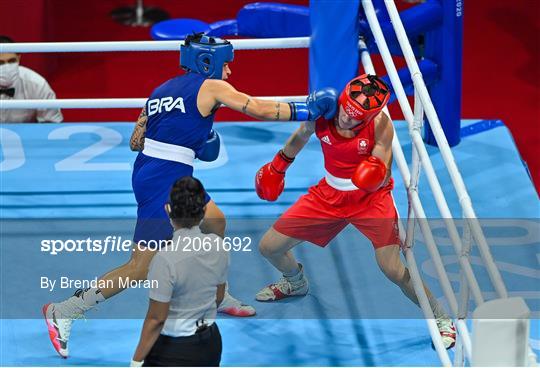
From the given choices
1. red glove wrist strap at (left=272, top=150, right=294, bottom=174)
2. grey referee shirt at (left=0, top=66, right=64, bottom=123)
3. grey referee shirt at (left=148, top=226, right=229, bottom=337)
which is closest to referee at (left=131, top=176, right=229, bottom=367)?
grey referee shirt at (left=148, top=226, right=229, bottom=337)

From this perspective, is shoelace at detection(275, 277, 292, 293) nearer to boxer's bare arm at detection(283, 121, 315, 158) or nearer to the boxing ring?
the boxing ring

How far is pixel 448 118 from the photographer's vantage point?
5676 mm

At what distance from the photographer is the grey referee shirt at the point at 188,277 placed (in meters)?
3.30

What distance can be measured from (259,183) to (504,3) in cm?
438

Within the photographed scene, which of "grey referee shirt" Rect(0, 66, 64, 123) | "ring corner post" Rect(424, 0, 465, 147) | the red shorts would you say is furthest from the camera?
"grey referee shirt" Rect(0, 66, 64, 123)

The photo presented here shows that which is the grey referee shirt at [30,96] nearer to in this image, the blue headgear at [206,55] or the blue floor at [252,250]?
the blue floor at [252,250]

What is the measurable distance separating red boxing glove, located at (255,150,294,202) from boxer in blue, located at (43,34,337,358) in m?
0.23

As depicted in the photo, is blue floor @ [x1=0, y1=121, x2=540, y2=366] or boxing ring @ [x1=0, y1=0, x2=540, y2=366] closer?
boxing ring @ [x1=0, y1=0, x2=540, y2=366]

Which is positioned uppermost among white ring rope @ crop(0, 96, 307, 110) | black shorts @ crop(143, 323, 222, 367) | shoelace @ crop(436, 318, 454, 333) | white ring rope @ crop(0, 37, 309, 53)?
white ring rope @ crop(0, 37, 309, 53)

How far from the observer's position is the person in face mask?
19.3 ft

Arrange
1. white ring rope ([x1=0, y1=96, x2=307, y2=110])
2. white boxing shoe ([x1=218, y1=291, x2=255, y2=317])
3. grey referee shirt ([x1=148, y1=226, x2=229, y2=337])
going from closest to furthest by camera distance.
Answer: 1. grey referee shirt ([x1=148, y1=226, x2=229, y2=337])
2. white boxing shoe ([x1=218, y1=291, x2=255, y2=317])
3. white ring rope ([x1=0, y1=96, x2=307, y2=110])

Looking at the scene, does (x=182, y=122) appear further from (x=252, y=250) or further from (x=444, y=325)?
(x=444, y=325)

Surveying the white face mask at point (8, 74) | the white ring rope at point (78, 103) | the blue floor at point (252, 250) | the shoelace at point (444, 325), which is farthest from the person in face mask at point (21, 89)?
the shoelace at point (444, 325)

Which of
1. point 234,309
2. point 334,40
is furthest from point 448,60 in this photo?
point 234,309
